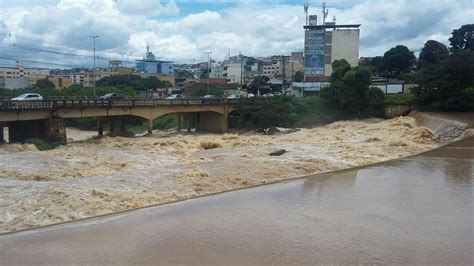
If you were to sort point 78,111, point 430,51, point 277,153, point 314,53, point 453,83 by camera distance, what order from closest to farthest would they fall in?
point 277,153 < point 78,111 < point 453,83 < point 430,51 < point 314,53

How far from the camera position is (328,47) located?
318 ft

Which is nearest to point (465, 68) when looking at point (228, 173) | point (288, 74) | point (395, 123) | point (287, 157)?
point (395, 123)

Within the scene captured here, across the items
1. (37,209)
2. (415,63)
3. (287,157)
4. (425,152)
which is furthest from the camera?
(415,63)

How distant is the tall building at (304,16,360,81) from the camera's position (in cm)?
9644

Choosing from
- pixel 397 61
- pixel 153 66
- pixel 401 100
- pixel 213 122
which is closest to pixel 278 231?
pixel 213 122

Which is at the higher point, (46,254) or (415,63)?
(415,63)

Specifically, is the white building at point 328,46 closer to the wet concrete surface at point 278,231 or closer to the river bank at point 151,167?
the river bank at point 151,167

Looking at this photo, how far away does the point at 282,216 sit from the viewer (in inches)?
680

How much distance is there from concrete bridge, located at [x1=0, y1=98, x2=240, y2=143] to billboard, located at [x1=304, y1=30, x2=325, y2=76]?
1659 inches

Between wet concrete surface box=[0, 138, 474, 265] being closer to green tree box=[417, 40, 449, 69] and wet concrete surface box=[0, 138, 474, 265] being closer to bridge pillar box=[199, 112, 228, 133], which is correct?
bridge pillar box=[199, 112, 228, 133]

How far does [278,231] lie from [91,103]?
31548 mm

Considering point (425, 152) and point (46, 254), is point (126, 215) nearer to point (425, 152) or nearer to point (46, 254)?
point (46, 254)

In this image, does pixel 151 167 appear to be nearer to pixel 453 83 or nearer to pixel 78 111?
pixel 78 111

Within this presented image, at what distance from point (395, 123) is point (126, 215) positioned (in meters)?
40.7
